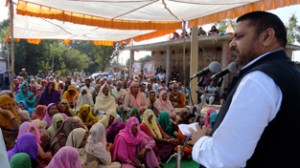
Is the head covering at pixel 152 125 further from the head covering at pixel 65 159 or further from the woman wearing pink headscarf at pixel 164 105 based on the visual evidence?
A: the head covering at pixel 65 159

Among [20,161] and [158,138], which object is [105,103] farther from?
[20,161]

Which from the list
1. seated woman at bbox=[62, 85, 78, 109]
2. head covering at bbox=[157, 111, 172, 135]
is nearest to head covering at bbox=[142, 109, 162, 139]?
head covering at bbox=[157, 111, 172, 135]

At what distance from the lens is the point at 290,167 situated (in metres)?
0.93

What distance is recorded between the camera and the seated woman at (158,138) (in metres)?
4.64

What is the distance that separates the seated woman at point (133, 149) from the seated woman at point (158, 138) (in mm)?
513

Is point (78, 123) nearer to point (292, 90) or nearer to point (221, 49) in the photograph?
point (292, 90)

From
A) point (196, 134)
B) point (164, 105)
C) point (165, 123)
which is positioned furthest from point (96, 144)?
point (164, 105)

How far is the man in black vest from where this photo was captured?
2.77 ft

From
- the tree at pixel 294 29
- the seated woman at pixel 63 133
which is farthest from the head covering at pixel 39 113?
the tree at pixel 294 29

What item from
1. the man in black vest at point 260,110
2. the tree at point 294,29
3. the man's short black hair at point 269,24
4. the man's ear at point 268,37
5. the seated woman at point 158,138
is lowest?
the seated woman at point 158,138

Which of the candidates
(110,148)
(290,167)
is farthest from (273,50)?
(110,148)

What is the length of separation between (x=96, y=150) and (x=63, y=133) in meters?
0.59

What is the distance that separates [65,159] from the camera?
2721mm

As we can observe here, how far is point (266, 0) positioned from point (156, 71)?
10895 millimetres
